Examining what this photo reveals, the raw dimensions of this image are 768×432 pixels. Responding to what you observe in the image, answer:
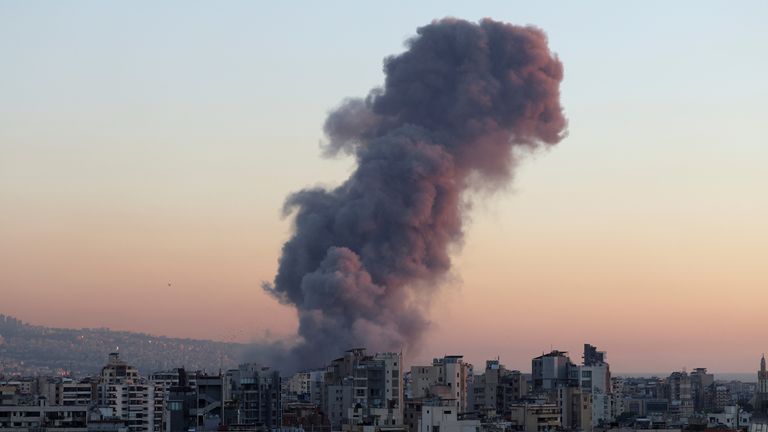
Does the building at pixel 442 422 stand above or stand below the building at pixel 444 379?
below

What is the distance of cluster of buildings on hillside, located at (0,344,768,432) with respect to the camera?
75.6 meters

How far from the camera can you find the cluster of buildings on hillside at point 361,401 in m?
75.6

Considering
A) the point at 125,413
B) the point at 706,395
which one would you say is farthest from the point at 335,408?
the point at 706,395

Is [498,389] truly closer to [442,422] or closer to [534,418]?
[534,418]

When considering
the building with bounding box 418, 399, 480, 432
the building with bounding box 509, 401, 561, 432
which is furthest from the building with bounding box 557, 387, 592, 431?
the building with bounding box 418, 399, 480, 432

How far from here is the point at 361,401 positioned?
91188 millimetres

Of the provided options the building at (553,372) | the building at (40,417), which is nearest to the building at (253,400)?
the building at (40,417)

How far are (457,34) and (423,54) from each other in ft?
9.16

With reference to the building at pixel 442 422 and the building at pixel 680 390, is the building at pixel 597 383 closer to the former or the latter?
the building at pixel 680 390

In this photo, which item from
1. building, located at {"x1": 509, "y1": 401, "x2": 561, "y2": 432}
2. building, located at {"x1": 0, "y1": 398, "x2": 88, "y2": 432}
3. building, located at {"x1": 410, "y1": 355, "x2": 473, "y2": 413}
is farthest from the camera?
building, located at {"x1": 410, "y1": 355, "x2": 473, "y2": 413}

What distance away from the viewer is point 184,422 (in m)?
78.2

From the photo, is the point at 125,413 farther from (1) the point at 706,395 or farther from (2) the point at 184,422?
(1) the point at 706,395

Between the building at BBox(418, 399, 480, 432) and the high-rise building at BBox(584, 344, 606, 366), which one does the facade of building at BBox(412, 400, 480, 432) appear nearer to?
the building at BBox(418, 399, 480, 432)

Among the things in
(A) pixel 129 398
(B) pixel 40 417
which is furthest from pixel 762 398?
(B) pixel 40 417
